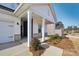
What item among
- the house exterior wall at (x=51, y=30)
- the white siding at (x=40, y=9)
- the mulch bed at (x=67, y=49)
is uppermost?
the white siding at (x=40, y=9)

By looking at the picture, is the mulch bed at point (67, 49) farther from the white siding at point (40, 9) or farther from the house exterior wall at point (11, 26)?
the house exterior wall at point (11, 26)

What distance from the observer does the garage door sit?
1149 cm

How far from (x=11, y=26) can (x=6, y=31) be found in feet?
3.28

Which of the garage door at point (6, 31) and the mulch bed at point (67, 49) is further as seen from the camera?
the garage door at point (6, 31)

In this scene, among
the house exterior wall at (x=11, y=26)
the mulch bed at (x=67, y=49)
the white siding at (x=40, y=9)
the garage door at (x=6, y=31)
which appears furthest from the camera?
the house exterior wall at (x=11, y=26)

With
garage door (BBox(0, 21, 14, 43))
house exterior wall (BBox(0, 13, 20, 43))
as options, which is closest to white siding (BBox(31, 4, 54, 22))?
house exterior wall (BBox(0, 13, 20, 43))

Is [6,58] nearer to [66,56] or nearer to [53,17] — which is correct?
[66,56]

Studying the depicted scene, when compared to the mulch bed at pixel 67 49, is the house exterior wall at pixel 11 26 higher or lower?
higher

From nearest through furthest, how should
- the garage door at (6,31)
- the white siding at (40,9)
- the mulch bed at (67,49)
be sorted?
1. the mulch bed at (67,49)
2. the white siding at (40,9)
3. the garage door at (6,31)

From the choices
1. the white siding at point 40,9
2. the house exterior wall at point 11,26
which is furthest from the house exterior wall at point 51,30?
the house exterior wall at point 11,26

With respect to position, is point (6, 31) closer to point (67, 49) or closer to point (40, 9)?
point (40, 9)

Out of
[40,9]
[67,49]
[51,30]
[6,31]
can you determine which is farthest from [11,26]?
[51,30]

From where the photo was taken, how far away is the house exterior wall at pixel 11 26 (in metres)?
11.8

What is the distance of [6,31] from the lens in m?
12.1
